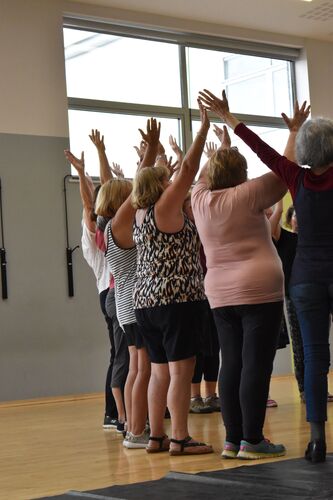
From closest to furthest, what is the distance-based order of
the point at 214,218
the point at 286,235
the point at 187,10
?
1. the point at 214,218
2. the point at 286,235
3. the point at 187,10

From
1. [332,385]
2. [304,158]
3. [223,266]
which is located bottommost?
[332,385]

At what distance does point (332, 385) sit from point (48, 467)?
3.99 metres

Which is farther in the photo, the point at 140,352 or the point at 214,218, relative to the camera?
the point at 140,352

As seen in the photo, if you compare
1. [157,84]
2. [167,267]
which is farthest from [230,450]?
[157,84]

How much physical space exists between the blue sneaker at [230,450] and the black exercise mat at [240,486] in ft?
1.08

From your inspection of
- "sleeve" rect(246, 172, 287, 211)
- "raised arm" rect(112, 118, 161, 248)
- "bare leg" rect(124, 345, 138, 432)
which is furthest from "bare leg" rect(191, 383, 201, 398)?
"sleeve" rect(246, 172, 287, 211)

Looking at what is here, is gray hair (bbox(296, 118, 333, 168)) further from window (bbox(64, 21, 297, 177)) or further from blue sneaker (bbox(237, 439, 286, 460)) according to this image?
window (bbox(64, 21, 297, 177))

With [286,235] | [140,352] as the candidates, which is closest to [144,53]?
[286,235]

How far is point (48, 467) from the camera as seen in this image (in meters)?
3.75

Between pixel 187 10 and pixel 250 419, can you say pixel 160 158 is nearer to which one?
pixel 250 419

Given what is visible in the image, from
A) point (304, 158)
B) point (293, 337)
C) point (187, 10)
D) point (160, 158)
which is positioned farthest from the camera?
point (187, 10)

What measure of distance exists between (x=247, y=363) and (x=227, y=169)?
0.83 metres

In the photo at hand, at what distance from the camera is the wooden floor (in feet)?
10.9

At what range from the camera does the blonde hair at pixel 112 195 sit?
14.0 feet
